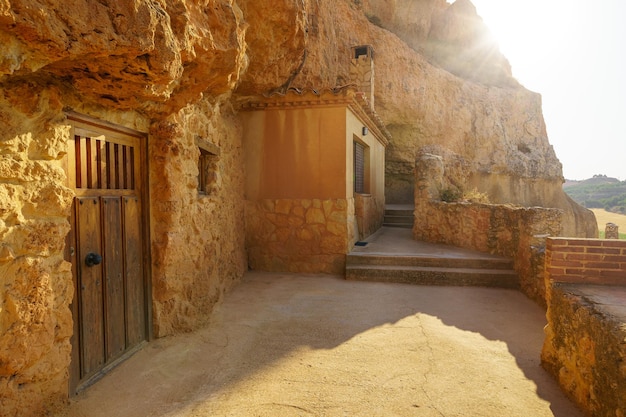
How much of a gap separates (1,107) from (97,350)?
203cm

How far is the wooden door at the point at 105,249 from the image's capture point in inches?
113

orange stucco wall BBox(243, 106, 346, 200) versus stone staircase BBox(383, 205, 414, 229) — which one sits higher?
orange stucco wall BBox(243, 106, 346, 200)

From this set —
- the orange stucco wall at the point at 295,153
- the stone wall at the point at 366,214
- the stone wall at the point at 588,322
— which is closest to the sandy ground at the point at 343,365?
the stone wall at the point at 588,322

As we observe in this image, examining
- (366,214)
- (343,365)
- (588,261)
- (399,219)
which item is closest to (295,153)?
(366,214)

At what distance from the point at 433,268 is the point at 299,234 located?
2.55 metres

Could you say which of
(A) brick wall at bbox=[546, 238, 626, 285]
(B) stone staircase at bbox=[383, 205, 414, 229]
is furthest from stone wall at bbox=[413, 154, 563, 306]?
(B) stone staircase at bbox=[383, 205, 414, 229]

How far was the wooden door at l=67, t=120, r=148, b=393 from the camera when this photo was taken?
2867 millimetres

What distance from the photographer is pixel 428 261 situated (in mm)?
6602

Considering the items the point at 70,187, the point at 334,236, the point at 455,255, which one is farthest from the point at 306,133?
the point at 70,187

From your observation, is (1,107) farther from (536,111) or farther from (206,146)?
(536,111)

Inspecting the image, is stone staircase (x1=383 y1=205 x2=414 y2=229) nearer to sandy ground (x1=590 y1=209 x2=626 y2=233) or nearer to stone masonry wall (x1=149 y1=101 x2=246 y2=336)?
stone masonry wall (x1=149 y1=101 x2=246 y2=336)

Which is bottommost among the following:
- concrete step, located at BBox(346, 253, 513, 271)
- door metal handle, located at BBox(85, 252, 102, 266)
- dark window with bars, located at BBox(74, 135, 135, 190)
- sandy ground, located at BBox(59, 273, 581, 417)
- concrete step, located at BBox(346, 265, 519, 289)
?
sandy ground, located at BBox(59, 273, 581, 417)

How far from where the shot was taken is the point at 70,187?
2.80m

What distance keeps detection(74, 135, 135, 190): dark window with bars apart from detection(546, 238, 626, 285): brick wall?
404 cm
